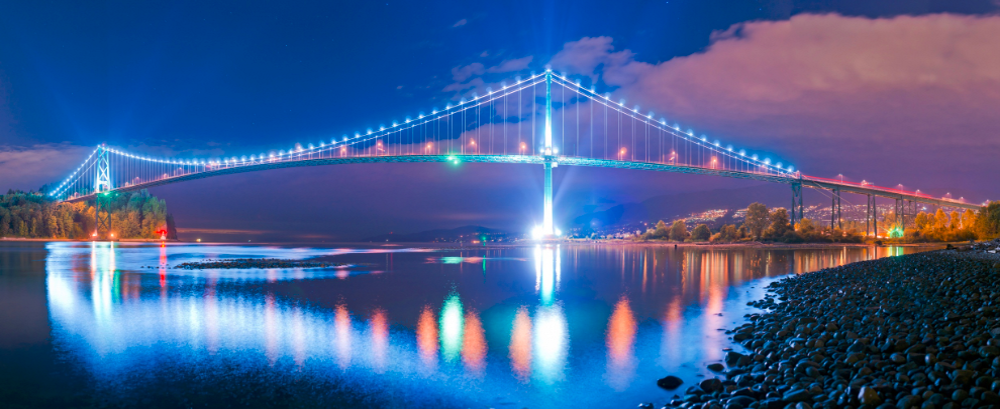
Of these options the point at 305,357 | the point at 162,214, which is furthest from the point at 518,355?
the point at 162,214

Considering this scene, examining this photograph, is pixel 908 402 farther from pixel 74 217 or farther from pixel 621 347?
pixel 74 217

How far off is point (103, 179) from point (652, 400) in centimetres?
8746

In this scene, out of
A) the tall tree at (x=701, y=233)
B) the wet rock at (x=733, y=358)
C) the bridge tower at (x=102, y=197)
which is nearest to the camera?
the wet rock at (x=733, y=358)

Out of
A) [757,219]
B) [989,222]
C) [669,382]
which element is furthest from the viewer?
[757,219]

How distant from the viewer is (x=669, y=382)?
20.2 ft

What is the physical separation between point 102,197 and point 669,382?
268 feet

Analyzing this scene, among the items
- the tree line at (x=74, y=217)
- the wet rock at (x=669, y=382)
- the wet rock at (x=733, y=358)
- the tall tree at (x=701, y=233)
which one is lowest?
the tall tree at (x=701, y=233)

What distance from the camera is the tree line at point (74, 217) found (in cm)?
5978

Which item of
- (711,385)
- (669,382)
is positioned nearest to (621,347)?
(669,382)

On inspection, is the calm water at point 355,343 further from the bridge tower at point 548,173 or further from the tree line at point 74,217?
the tree line at point 74,217

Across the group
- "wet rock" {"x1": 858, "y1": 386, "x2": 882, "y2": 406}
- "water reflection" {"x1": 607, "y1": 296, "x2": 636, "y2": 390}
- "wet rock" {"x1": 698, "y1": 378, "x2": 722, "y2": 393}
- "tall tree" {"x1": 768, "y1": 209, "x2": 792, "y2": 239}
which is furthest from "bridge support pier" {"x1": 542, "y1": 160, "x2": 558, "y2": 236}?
"wet rock" {"x1": 858, "y1": 386, "x2": 882, "y2": 406}

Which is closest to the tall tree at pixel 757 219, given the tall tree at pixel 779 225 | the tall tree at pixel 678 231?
the tall tree at pixel 779 225

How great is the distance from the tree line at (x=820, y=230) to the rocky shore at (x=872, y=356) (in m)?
43.8

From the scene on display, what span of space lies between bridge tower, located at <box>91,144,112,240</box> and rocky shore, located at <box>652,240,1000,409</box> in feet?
253
